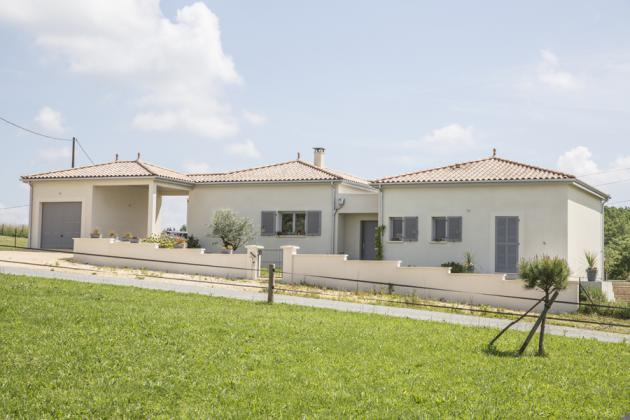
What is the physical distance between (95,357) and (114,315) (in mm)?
3043

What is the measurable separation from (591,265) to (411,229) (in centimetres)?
666

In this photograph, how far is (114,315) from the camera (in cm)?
1277

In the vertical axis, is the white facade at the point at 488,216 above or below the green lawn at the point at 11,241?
above

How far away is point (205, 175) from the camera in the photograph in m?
32.2

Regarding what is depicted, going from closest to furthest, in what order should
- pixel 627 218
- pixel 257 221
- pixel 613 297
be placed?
pixel 613 297 → pixel 257 221 → pixel 627 218

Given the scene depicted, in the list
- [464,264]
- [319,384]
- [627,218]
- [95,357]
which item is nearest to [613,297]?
[464,264]

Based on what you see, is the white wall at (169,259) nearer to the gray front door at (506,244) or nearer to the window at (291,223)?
the window at (291,223)

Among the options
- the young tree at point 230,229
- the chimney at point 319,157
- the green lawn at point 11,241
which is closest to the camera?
the young tree at point 230,229

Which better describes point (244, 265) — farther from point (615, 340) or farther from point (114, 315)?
point (615, 340)

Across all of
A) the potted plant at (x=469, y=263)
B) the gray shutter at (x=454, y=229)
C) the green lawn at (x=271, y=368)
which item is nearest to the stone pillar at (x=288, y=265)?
the gray shutter at (x=454, y=229)

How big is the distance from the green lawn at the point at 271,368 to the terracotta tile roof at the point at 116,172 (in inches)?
599

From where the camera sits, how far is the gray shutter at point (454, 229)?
24344 millimetres

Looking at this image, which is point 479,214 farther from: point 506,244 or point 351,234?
point 351,234

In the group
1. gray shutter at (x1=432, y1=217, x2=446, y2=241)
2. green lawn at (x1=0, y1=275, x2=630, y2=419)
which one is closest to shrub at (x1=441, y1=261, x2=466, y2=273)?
gray shutter at (x1=432, y1=217, x2=446, y2=241)
